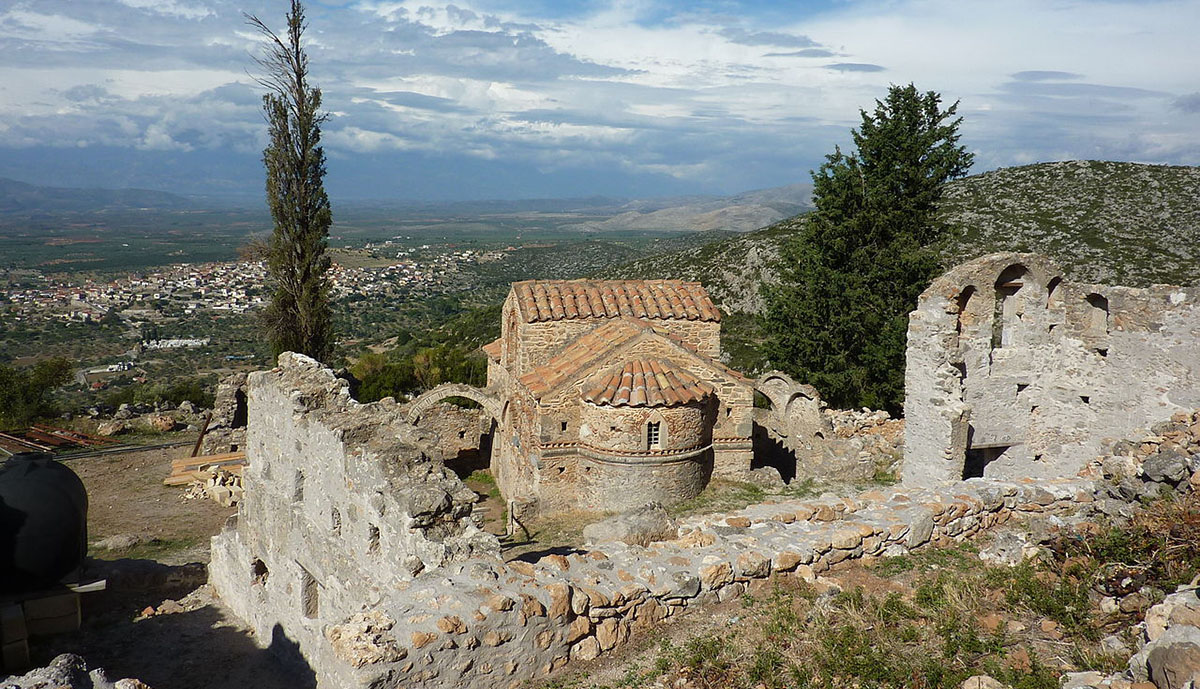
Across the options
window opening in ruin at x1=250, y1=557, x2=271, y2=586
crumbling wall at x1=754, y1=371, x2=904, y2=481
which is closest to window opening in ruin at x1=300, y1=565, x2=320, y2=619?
window opening in ruin at x1=250, y1=557, x2=271, y2=586

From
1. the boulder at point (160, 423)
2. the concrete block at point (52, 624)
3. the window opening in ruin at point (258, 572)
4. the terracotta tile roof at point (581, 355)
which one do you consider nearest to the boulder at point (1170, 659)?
the window opening in ruin at point (258, 572)

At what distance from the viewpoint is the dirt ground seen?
995 centimetres

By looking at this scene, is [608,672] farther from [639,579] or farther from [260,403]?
[260,403]

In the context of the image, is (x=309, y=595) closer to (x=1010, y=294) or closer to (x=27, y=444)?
(x=1010, y=294)

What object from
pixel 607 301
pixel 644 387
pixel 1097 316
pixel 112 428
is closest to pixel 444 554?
pixel 644 387

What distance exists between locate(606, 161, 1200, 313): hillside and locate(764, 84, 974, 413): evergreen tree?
863 cm

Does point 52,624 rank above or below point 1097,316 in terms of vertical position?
below

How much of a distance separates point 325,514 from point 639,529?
3986 mm

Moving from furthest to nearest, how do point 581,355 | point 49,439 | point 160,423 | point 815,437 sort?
point 160,423 → point 49,439 → point 815,437 → point 581,355

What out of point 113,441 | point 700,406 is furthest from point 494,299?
point 700,406

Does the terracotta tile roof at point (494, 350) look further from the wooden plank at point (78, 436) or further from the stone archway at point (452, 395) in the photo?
the wooden plank at point (78, 436)

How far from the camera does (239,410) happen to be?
2362cm

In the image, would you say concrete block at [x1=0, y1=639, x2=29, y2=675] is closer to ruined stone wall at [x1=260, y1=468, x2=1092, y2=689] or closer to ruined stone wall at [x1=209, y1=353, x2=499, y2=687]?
ruined stone wall at [x1=209, y1=353, x2=499, y2=687]

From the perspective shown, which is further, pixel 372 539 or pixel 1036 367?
pixel 1036 367
